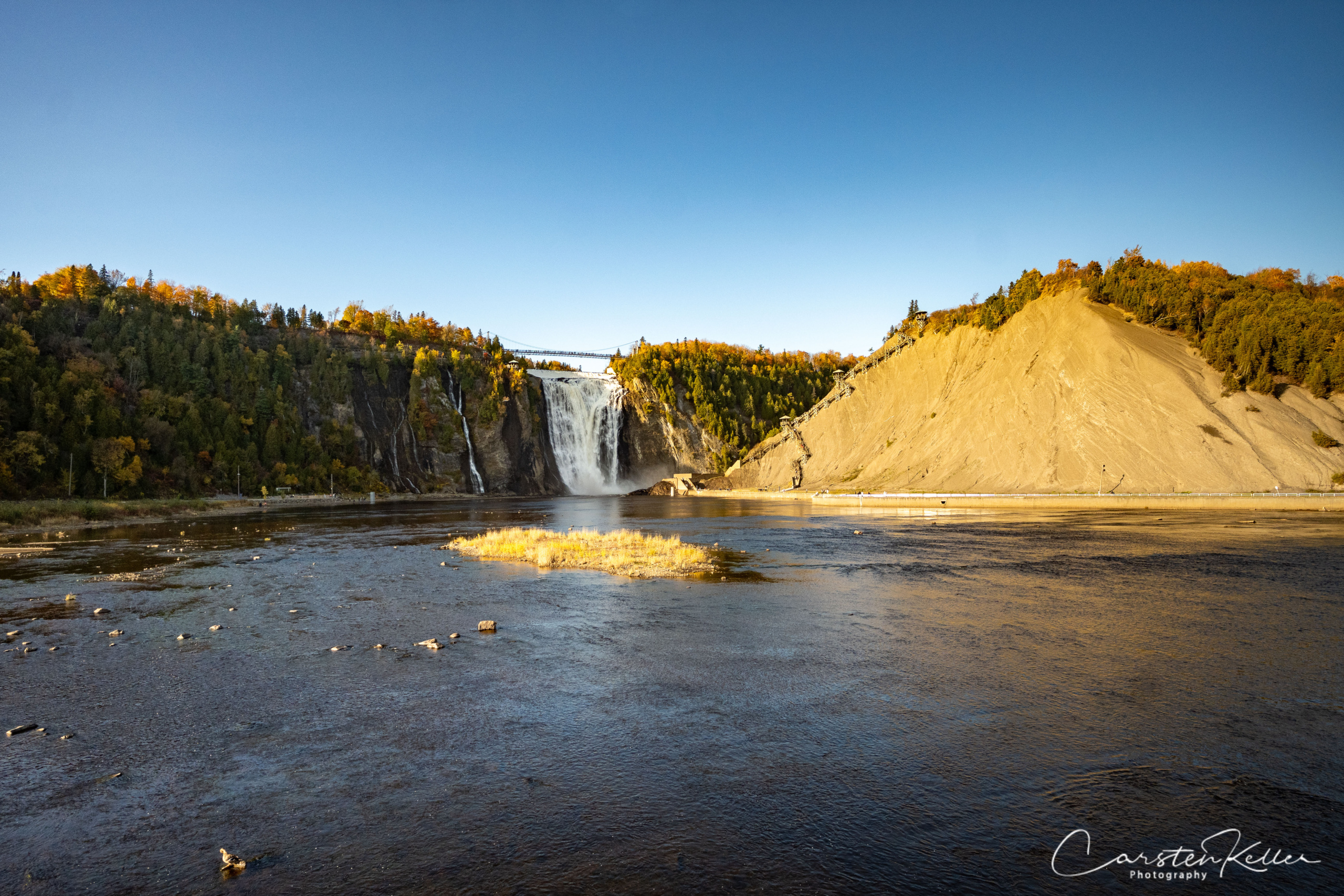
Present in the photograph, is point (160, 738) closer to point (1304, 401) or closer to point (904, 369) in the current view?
point (1304, 401)

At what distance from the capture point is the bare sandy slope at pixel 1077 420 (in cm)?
6153

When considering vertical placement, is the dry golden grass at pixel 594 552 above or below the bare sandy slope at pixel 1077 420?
below

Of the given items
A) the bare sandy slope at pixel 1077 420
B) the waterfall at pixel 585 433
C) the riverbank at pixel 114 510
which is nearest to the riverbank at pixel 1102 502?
the bare sandy slope at pixel 1077 420

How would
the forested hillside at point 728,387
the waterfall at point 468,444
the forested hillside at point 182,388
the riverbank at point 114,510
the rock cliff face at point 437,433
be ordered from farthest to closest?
1. the forested hillside at point 728,387
2. the waterfall at point 468,444
3. the rock cliff face at point 437,433
4. the forested hillside at point 182,388
5. the riverbank at point 114,510

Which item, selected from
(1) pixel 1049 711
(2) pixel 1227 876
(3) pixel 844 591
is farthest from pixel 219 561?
(2) pixel 1227 876

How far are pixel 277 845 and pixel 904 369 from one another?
345 ft

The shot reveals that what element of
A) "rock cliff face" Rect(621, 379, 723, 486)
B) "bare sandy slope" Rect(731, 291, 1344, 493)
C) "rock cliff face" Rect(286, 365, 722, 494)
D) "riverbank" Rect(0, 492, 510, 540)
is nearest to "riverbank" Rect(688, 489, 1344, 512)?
"bare sandy slope" Rect(731, 291, 1344, 493)

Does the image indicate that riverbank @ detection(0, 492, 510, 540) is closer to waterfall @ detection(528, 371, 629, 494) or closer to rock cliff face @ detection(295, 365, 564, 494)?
rock cliff face @ detection(295, 365, 564, 494)

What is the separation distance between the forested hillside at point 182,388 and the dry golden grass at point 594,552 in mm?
59253

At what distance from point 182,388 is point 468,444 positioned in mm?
49600

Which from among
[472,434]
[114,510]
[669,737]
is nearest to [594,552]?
[669,737]

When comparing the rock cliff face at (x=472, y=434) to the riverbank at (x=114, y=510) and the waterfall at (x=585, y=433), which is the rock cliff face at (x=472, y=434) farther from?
the riverbank at (x=114, y=510)

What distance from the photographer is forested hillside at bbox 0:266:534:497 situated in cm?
7344

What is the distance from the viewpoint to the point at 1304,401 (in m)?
65.4
